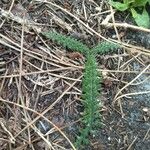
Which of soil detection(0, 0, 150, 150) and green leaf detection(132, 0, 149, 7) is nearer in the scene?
soil detection(0, 0, 150, 150)

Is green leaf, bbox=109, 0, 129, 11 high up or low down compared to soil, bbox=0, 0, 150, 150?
up

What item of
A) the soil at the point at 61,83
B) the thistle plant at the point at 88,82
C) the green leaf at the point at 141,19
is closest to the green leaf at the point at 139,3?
the green leaf at the point at 141,19

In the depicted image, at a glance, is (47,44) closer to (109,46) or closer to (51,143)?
(109,46)

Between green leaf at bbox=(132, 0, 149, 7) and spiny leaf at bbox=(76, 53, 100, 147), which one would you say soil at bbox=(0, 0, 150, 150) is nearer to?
spiny leaf at bbox=(76, 53, 100, 147)

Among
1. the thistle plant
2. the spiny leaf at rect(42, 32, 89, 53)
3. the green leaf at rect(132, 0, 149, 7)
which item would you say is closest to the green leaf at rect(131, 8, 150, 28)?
the green leaf at rect(132, 0, 149, 7)

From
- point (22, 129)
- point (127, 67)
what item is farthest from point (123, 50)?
point (22, 129)

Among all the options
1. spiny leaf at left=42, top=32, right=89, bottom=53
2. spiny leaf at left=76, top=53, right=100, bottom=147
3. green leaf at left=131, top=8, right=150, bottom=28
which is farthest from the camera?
green leaf at left=131, top=8, right=150, bottom=28

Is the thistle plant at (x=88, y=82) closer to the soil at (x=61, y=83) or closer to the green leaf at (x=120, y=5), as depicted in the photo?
the soil at (x=61, y=83)
